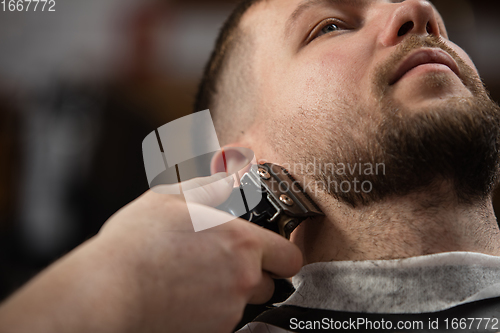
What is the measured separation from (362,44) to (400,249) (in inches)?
18.4

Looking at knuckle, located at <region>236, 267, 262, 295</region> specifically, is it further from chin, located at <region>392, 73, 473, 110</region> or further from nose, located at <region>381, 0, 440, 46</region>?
nose, located at <region>381, 0, 440, 46</region>

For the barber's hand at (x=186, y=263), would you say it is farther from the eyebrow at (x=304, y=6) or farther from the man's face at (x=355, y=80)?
the eyebrow at (x=304, y=6)

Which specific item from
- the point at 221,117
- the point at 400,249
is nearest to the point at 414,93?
the point at 400,249

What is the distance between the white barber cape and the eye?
59 cm

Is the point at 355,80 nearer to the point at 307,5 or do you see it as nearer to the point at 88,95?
the point at 307,5

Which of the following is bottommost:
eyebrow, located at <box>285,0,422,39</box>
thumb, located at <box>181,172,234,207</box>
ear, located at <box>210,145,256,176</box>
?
thumb, located at <box>181,172,234,207</box>

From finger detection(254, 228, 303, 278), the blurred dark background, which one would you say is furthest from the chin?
the blurred dark background

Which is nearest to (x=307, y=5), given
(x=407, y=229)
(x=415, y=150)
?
(x=415, y=150)

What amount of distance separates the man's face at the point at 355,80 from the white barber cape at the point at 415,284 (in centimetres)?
20

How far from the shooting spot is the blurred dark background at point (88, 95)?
5.14ft

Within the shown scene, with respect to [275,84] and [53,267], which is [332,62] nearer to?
[275,84]

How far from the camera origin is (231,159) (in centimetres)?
100

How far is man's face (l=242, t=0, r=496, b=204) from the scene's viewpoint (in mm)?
718

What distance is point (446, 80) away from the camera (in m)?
0.73
